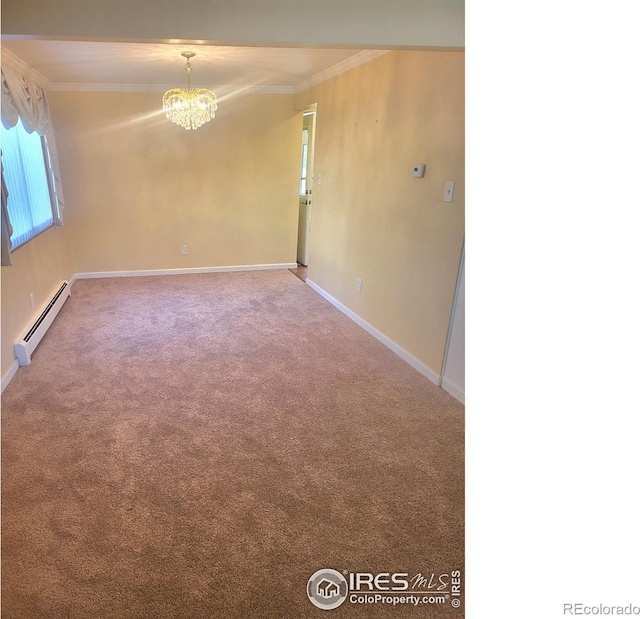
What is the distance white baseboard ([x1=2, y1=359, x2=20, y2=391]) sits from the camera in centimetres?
267

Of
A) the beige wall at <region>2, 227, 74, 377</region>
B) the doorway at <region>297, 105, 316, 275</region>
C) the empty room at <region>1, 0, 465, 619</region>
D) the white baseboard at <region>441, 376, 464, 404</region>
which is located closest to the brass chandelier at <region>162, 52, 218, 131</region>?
the empty room at <region>1, 0, 465, 619</region>

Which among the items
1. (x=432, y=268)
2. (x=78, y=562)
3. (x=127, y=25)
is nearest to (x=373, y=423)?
(x=432, y=268)

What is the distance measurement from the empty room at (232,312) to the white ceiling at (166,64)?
42 millimetres

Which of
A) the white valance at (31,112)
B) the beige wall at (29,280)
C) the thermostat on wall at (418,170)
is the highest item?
the white valance at (31,112)

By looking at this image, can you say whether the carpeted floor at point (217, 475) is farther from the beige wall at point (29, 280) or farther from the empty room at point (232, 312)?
the beige wall at point (29, 280)

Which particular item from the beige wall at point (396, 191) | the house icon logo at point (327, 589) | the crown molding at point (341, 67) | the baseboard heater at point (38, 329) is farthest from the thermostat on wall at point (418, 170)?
the baseboard heater at point (38, 329)

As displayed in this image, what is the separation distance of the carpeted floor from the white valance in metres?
1.67

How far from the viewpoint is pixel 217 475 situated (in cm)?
201

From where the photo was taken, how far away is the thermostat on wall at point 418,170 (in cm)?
290

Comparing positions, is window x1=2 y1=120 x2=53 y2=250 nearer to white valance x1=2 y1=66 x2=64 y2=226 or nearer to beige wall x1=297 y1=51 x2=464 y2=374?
white valance x1=2 y1=66 x2=64 y2=226

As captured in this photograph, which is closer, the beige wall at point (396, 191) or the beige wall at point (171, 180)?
the beige wall at point (396, 191)

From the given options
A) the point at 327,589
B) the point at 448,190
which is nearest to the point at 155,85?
the point at 448,190
